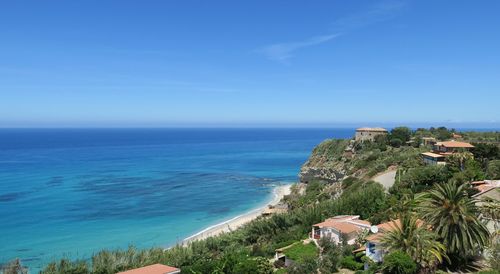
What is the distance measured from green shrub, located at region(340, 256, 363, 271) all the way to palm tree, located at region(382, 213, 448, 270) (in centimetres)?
252

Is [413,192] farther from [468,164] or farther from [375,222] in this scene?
[468,164]

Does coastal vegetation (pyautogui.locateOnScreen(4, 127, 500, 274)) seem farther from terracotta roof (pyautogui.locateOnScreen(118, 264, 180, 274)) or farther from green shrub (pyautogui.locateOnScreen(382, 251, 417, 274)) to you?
terracotta roof (pyautogui.locateOnScreen(118, 264, 180, 274))

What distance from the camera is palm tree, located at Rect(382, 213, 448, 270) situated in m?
22.3

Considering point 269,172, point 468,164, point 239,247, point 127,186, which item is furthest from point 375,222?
point 269,172

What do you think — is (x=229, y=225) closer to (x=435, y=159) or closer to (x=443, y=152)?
(x=435, y=159)

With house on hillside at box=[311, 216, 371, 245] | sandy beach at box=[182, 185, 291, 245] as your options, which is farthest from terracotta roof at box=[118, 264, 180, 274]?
sandy beach at box=[182, 185, 291, 245]

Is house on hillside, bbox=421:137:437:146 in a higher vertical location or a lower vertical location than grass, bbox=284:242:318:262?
higher

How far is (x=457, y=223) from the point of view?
22.7 m

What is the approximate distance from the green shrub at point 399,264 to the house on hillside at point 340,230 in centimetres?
726

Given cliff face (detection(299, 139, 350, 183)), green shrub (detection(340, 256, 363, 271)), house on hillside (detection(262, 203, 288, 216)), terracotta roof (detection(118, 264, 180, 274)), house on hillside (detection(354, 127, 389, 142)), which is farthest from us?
house on hillside (detection(354, 127, 389, 142))

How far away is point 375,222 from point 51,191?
2260 inches

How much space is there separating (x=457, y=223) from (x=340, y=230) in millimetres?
9204

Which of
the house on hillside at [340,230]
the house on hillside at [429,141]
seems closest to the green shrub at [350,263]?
the house on hillside at [340,230]

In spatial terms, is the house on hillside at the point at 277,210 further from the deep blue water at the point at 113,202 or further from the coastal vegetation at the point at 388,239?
A: the deep blue water at the point at 113,202
